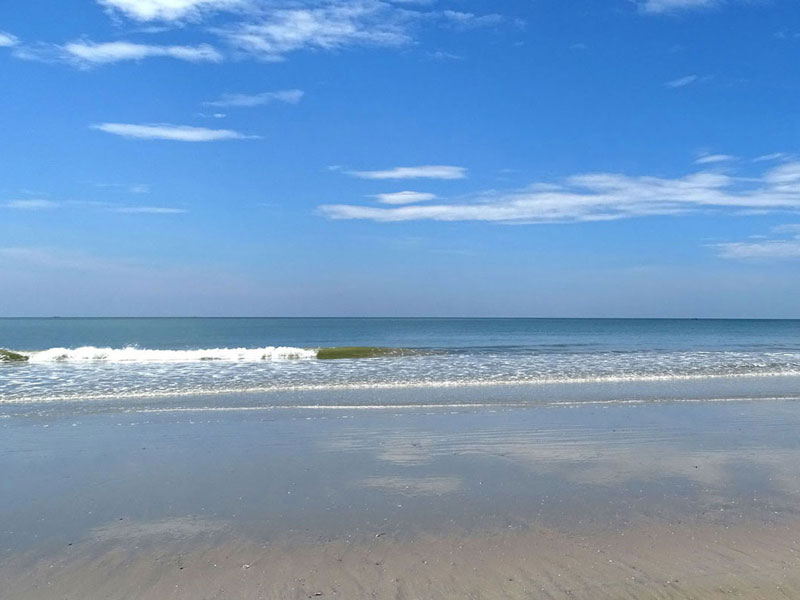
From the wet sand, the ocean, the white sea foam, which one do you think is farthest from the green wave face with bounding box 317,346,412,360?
the wet sand

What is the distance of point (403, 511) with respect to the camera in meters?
7.93

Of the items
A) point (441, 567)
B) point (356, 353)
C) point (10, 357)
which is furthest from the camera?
point (356, 353)

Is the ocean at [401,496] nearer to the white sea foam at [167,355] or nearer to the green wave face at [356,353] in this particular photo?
the white sea foam at [167,355]

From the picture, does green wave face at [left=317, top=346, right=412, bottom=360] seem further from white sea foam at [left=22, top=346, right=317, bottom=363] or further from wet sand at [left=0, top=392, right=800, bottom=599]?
wet sand at [left=0, top=392, right=800, bottom=599]

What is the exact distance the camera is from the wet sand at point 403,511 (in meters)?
6.00

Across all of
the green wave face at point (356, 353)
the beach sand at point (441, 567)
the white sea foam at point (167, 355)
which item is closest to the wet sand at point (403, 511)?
the beach sand at point (441, 567)

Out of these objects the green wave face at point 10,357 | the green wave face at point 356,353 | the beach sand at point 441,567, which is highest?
the green wave face at point 356,353

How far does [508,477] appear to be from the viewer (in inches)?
371

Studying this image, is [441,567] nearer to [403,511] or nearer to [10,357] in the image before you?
[403,511]

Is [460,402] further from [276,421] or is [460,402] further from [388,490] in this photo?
[388,490]

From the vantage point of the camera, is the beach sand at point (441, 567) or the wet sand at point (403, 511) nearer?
the beach sand at point (441, 567)

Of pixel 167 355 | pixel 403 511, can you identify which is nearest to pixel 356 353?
pixel 167 355

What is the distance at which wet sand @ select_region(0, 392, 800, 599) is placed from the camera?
6004 mm

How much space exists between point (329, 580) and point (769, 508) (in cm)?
540
